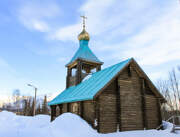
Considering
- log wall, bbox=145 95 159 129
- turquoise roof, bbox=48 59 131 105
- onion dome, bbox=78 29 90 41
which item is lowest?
log wall, bbox=145 95 159 129

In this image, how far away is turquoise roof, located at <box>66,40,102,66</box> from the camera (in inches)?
796

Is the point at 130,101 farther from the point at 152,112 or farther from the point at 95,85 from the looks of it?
the point at 95,85

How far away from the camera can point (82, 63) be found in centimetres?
2056

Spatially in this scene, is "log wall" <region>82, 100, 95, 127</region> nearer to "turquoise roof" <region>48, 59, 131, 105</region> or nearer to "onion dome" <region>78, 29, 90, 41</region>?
"turquoise roof" <region>48, 59, 131, 105</region>

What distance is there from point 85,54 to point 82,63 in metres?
1.18

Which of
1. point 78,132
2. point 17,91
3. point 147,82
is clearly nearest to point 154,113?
point 147,82

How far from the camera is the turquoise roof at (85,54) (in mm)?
20219

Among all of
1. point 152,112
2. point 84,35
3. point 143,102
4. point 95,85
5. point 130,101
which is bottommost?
point 152,112

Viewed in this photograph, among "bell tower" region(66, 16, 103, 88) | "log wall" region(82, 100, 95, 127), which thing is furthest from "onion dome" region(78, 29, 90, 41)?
"log wall" region(82, 100, 95, 127)

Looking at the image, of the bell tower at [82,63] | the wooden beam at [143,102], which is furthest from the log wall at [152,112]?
the bell tower at [82,63]

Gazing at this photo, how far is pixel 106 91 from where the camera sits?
13.4m

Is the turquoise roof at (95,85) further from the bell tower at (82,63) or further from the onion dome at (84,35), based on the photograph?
the onion dome at (84,35)

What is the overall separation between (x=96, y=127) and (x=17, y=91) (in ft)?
241

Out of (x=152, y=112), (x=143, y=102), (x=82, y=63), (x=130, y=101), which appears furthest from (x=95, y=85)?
(x=82, y=63)
